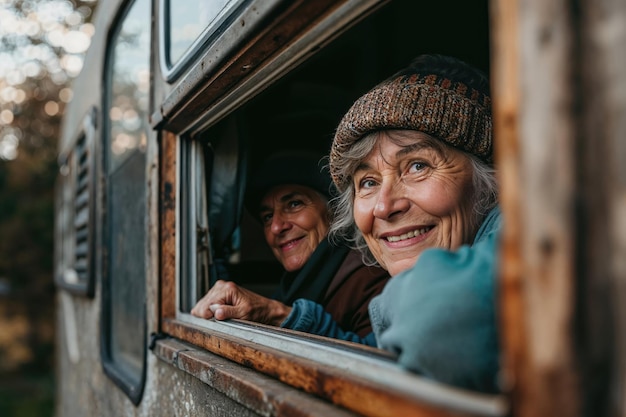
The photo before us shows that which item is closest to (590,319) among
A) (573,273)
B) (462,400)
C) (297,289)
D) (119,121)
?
(573,273)

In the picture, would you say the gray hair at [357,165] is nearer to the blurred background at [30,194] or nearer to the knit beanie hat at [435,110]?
the knit beanie hat at [435,110]

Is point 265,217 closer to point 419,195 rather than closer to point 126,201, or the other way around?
point 126,201

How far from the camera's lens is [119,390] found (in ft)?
10.5

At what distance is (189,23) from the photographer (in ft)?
7.13

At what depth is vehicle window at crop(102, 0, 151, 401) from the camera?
294cm

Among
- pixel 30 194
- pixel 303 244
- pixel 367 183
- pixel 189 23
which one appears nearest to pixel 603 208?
pixel 367 183

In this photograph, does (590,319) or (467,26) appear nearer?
(590,319)

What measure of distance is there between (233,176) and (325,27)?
1.30 meters

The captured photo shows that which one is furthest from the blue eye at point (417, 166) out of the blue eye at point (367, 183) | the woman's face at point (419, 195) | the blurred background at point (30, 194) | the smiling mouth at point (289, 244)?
the blurred background at point (30, 194)

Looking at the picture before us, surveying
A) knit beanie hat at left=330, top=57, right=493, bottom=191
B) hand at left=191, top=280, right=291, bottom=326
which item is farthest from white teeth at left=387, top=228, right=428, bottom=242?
hand at left=191, top=280, right=291, bottom=326

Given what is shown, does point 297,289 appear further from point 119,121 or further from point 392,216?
point 119,121

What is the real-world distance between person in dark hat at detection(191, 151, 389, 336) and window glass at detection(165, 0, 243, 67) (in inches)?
28.0

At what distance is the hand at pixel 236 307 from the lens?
208 cm

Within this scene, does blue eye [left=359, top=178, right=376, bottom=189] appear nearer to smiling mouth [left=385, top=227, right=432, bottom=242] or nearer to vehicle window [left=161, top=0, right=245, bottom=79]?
smiling mouth [left=385, top=227, right=432, bottom=242]
